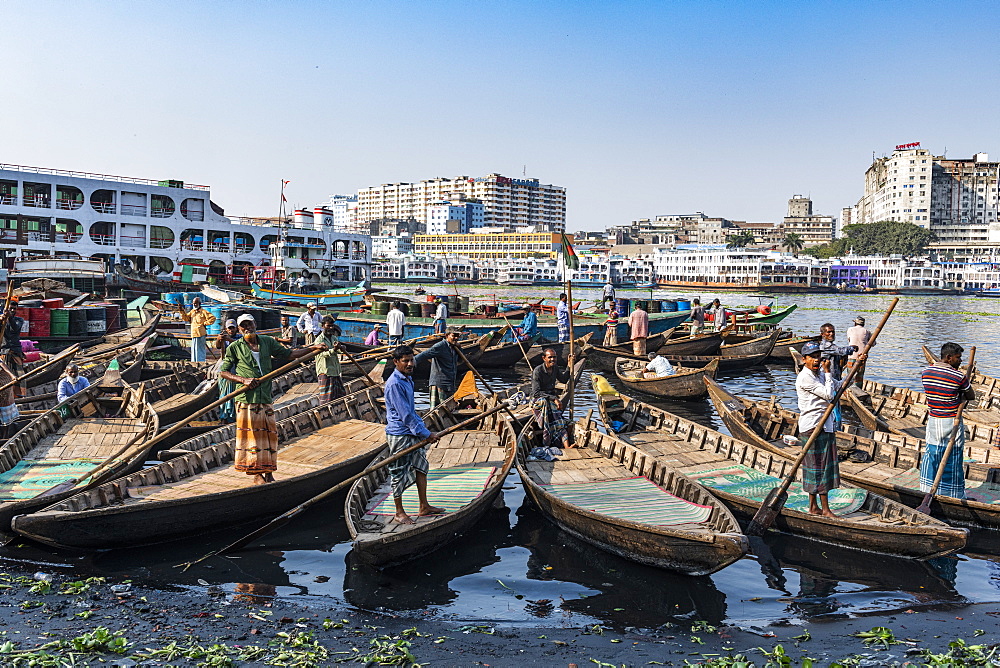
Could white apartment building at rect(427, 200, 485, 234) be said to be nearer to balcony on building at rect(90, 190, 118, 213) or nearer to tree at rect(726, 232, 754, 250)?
tree at rect(726, 232, 754, 250)

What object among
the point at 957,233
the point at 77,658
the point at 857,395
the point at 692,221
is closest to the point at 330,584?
the point at 77,658

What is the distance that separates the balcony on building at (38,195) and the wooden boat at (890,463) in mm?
41106

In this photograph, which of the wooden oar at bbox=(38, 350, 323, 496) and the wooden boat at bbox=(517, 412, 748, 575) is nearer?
the wooden boat at bbox=(517, 412, 748, 575)

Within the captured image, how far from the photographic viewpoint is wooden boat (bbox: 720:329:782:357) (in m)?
24.3

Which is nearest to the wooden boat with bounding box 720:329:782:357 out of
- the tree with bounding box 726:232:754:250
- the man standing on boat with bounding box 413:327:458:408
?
the man standing on boat with bounding box 413:327:458:408

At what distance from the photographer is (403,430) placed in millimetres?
7801

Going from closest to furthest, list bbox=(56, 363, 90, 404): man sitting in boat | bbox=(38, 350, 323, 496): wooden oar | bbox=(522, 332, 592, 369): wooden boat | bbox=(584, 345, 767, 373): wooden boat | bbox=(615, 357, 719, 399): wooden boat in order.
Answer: bbox=(38, 350, 323, 496): wooden oar, bbox=(56, 363, 90, 404): man sitting in boat, bbox=(615, 357, 719, 399): wooden boat, bbox=(584, 345, 767, 373): wooden boat, bbox=(522, 332, 592, 369): wooden boat

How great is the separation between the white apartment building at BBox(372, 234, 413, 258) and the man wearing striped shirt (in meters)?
137

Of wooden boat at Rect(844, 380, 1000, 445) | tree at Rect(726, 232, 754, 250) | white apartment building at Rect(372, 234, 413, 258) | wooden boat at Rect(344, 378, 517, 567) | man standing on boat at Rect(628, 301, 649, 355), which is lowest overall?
wooden boat at Rect(344, 378, 517, 567)

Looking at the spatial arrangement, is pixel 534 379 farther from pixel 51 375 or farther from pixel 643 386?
pixel 51 375

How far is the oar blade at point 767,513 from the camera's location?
802 centimetres

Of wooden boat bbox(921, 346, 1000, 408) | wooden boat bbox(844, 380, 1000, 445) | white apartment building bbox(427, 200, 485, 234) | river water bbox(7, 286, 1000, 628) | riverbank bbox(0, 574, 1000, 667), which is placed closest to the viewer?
riverbank bbox(0, 574, 1000, 667)

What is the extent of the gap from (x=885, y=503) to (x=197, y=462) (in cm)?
802

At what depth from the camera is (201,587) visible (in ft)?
23.9
